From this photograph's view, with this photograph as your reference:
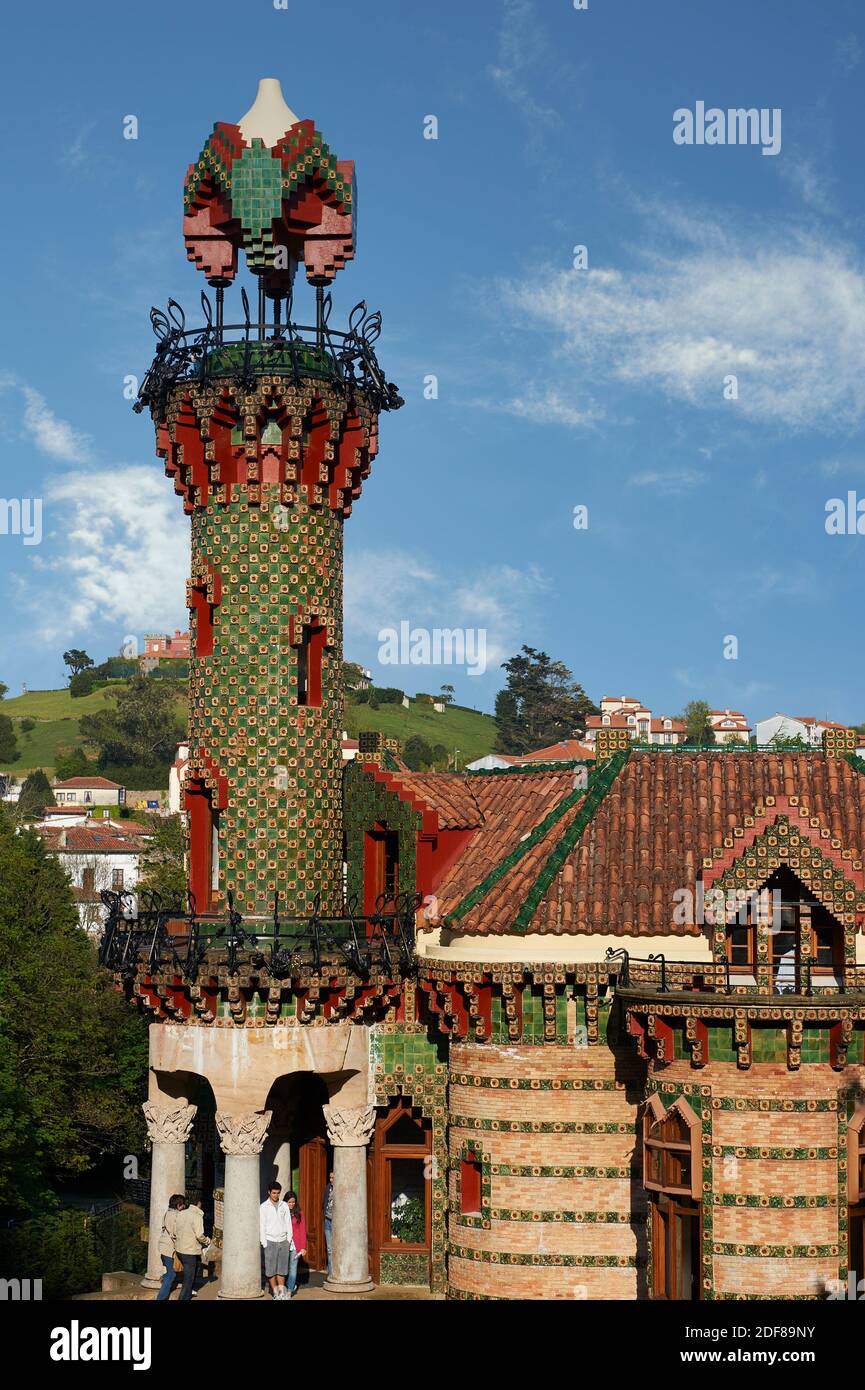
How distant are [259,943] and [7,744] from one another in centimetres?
15494

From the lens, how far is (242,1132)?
27516 millimetres

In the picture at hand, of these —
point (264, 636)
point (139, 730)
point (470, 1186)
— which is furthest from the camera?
point (139, 730)

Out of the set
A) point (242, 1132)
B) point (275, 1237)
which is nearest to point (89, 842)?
point (242, 1132)

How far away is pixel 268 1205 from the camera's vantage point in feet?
90.6

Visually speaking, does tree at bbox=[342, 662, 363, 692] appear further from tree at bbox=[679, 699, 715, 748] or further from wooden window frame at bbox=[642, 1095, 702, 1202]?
wooden window frame at bbox=[642, 1095, 702, 1202]

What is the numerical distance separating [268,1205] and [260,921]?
4600mm

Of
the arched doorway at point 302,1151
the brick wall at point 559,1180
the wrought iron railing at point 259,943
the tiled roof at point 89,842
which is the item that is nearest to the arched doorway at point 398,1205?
the arched doorway at point 302,1151

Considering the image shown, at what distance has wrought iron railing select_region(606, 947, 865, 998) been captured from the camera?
24.1m

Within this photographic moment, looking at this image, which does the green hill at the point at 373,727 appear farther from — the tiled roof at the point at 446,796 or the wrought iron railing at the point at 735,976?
the wrought iron railing at the point at 735,976

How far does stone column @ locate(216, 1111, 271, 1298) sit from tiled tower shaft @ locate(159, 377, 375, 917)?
3.62 meters

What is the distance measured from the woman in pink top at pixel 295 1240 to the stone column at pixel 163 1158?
205cm

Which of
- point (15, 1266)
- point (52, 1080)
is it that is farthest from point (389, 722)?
point (15, 1266)

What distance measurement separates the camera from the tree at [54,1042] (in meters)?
49.0

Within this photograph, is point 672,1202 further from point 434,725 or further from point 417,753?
point 434,725
